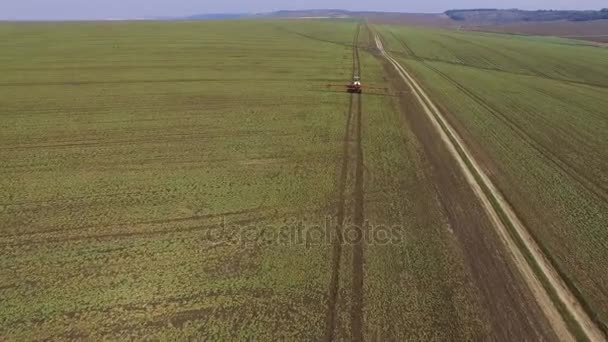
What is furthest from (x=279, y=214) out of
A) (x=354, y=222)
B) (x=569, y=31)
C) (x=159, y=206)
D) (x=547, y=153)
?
(x=569, y=31)

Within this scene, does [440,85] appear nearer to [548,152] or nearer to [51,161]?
[548,152]

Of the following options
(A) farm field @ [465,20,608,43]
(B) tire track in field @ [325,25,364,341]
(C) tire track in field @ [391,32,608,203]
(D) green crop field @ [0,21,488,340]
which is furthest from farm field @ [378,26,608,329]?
(A) farm field @ [465,20,608,43]

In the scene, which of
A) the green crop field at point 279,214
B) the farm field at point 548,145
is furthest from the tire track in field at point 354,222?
the farm field at point 548,145

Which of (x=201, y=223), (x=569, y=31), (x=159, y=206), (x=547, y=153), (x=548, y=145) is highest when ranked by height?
(x=569, y=31)

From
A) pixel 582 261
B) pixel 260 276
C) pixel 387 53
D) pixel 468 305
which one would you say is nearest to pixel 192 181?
pixel 260 276

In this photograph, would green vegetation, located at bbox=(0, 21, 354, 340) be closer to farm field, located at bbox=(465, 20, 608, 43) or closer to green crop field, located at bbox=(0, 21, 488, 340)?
green crop field, located at bbox=(0, 21, 488, 340)

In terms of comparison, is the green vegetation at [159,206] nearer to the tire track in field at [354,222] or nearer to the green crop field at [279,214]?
the green crop field at [279,214]

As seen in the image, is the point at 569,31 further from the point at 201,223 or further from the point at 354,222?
the point at 201,223
